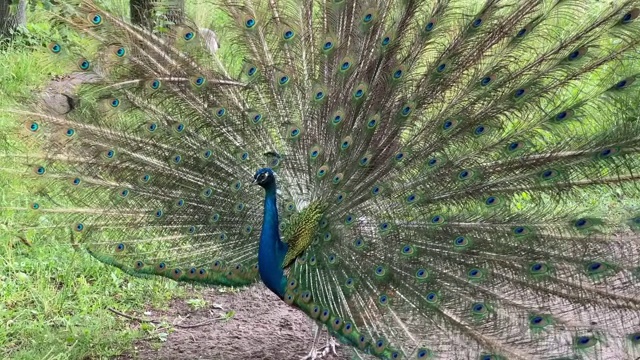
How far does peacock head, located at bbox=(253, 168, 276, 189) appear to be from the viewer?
315 cm

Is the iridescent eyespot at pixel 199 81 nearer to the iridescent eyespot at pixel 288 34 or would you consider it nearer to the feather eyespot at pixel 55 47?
the iridescent eyespot at pixel 288 34

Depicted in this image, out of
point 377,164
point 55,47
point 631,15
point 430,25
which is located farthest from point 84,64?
point 631,15

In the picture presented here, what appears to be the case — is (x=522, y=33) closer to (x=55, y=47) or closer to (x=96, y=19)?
(x=96, y=19)

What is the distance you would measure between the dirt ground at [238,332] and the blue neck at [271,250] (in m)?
0.58

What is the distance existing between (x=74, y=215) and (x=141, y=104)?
636mm

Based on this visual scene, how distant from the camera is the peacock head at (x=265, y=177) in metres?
3.15

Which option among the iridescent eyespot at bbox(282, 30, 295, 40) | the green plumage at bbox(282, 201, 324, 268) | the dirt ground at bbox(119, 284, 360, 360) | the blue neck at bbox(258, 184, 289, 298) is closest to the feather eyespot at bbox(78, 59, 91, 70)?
the iridescent eyespot at bbox(282, 30, 295, 40)

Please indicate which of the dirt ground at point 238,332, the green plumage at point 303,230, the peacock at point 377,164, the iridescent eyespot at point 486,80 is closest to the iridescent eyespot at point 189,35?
the peacock at point 377,164

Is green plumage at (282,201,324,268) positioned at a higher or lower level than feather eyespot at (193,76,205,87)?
lower

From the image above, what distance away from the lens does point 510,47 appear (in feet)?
9.82

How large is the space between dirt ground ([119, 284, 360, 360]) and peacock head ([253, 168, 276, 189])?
980mm

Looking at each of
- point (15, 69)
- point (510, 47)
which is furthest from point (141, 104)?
point (15, 69)

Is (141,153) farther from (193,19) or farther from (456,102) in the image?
(456,102)

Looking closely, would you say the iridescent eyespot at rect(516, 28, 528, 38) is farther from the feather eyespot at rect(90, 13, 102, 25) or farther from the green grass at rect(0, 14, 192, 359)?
the green grass at rect(0, 14, 192, 359)
